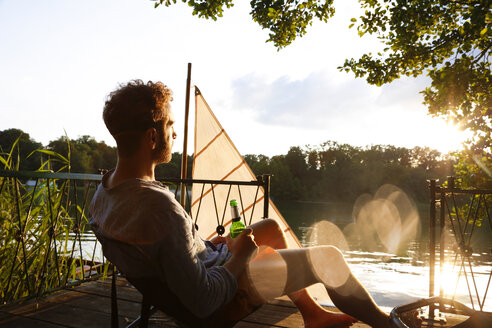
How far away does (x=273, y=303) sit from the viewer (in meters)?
2.82

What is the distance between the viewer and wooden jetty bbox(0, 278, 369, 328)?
91.5 inches

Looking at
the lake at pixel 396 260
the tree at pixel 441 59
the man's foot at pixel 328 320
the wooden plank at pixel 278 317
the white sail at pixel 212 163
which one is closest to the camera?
the man's foot at pixel 328 320

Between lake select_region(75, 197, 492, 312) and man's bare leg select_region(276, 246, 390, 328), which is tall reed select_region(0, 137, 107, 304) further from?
lake select_region(75, 197, 492, 312)

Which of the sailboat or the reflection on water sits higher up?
the sailboat

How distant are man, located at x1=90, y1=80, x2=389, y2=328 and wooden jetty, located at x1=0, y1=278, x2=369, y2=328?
1084 mm

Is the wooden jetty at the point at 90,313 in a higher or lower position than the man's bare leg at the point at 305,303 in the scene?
lower

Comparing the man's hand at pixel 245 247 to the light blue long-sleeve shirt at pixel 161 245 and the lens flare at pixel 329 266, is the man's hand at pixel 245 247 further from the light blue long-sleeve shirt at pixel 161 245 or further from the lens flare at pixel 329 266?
the lens flare at pixel 329 266

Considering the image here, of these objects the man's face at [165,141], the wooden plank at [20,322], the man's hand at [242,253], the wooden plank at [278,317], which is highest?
the man's face at [165,141]

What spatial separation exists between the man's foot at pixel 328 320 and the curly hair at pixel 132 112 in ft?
4.13

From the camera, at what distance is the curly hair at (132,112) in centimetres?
133

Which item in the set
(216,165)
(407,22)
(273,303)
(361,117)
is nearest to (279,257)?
(273,303)

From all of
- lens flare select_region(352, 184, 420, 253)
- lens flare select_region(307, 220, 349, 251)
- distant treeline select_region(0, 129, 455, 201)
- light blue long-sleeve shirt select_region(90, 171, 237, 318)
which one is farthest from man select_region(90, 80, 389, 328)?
distant treeline select_region(0, 129, 455, 201)

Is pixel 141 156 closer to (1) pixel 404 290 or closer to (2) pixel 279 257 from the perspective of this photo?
(2) pixel 279 257

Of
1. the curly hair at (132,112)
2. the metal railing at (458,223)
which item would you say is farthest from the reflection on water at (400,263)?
the curly hair at (132,112)
